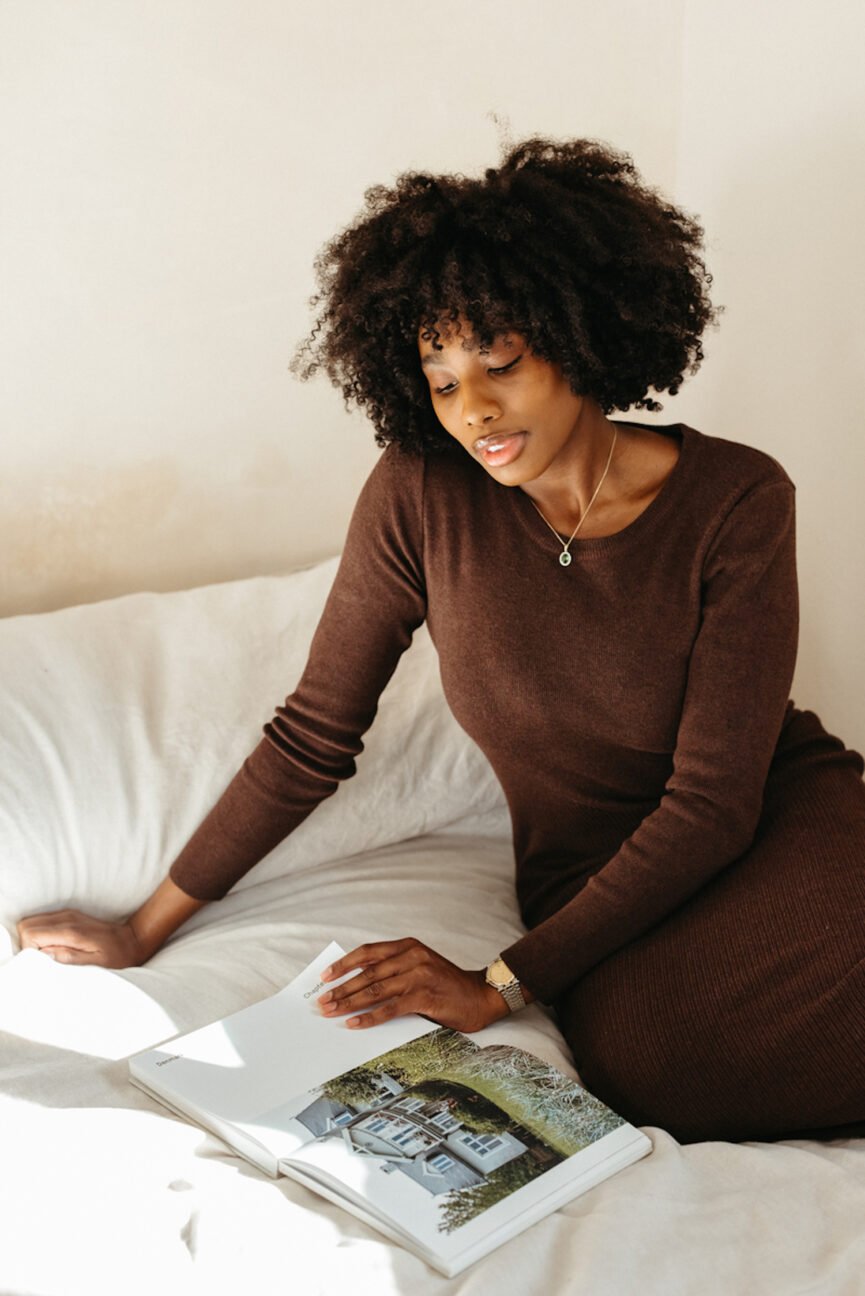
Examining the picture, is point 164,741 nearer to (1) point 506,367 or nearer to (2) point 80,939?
(2) point 80,939

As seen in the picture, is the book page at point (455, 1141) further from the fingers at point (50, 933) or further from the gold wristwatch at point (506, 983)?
the fingers at point (50, 933)

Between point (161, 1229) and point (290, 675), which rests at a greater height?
point (290, 675)

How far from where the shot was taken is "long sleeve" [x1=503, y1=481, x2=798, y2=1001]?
1229 mm

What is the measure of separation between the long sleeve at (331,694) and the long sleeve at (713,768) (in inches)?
11.5

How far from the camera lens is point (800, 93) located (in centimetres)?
174

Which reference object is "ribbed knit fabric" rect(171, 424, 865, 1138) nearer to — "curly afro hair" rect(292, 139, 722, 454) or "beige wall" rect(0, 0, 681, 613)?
"curly afro hair" rect(292, 139, 722, 454)

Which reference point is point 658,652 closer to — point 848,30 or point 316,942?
point 316,942

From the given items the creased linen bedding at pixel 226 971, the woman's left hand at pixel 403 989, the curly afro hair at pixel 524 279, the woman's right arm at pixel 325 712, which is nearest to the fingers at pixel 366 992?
the woman's left hand at pixel 403 989

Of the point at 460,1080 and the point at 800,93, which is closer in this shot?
the point at 460,1080

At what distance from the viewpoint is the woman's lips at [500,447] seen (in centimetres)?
122

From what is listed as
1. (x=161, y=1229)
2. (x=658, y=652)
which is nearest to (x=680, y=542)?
(x=658, y=652)

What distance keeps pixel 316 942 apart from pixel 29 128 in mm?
936

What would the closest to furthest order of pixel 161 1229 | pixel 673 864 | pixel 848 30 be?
pixel 161 1229 → pixel 673 864 → pixel 848 30

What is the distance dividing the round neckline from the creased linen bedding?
30 centimetres
